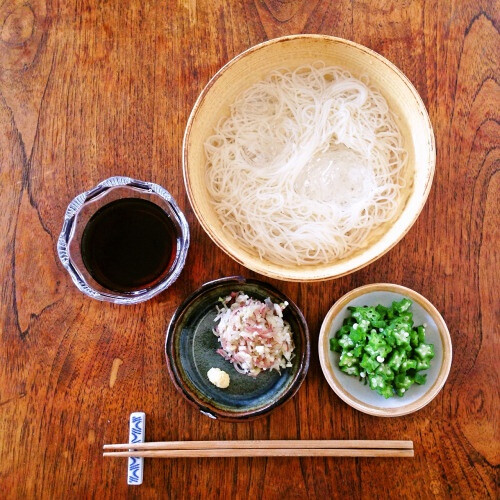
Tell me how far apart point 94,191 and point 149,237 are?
239 millimetres

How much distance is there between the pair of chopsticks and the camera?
186cm

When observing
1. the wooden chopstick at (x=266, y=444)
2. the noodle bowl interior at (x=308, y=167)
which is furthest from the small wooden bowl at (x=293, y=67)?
the wooden chopstick at (x=266, y=444)

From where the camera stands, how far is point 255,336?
5.98 feet

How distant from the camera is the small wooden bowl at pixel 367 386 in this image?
72.6 inches

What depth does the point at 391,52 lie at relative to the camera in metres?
2.02

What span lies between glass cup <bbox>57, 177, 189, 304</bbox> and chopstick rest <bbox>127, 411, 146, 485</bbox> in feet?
1.33

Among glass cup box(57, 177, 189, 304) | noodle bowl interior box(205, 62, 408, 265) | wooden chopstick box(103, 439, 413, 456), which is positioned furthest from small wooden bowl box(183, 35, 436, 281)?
wooden chopstick box(103, 439, 413, 456)

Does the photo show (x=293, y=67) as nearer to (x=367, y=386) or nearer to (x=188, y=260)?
(x=188, y=260)

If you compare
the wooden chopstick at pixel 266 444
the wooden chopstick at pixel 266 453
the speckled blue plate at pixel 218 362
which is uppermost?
the speckled blue plate at pixel 218 362

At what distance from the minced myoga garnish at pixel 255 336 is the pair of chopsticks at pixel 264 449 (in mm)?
241

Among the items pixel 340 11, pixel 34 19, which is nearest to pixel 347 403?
pixel 340 11

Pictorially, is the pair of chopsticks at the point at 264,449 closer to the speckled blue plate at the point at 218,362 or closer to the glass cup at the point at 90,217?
the speckled blue plate at the point at 218,362

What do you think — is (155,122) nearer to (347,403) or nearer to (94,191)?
(94,191)

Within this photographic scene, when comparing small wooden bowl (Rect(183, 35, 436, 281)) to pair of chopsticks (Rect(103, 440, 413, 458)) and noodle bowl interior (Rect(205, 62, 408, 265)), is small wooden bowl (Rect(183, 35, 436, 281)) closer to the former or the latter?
noodle bowl interior (Rect(205, 62, 408, 265))
